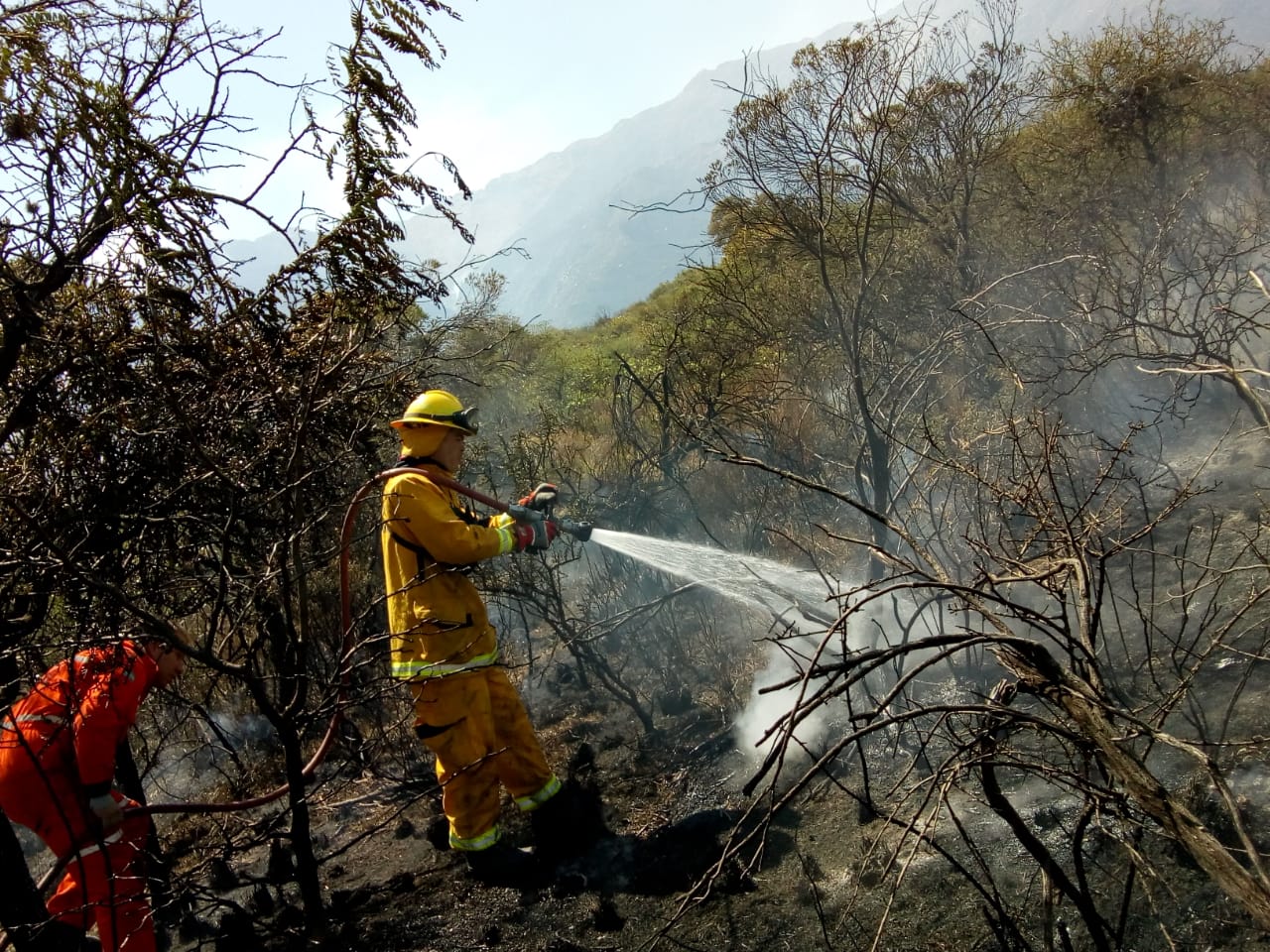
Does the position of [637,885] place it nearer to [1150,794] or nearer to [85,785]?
[85,785]

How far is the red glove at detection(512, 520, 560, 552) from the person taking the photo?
12.9 ft

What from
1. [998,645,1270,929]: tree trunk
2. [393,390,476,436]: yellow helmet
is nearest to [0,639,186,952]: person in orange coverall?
[393,390,476,436]: yellow helmet

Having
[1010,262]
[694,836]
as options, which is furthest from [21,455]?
Answer: [1010,262]

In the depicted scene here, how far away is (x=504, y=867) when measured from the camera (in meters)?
3.77

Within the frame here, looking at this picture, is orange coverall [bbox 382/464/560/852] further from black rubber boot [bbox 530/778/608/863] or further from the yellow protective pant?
black rubber boot [bbox 530/778/608/863]

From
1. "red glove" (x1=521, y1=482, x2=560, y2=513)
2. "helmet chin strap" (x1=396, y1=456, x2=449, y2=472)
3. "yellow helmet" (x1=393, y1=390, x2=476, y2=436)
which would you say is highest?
"yellow helmet" (x1=393, y1=390, x2=476, y2=436)

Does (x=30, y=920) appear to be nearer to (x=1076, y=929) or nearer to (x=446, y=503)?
(x=446, y=503)

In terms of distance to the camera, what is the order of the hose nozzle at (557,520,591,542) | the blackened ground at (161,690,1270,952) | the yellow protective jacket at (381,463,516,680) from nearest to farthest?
the blackened ground at (161,690,1270,952)
the yellow protective jacket at (381,463,516,680)
the hose nozzle at (557,520,591,542)

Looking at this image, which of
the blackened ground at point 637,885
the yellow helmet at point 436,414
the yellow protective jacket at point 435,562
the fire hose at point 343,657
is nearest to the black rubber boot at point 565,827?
the blackened ground at point 637,885

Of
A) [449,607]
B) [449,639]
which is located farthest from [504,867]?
[449,607]

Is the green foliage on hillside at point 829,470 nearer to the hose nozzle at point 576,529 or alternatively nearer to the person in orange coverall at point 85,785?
the person in orange coverall at point 85,785

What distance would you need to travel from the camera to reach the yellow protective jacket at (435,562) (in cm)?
369

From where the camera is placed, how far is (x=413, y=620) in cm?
374

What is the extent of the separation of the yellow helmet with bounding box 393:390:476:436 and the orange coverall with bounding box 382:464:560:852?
0.24 m
